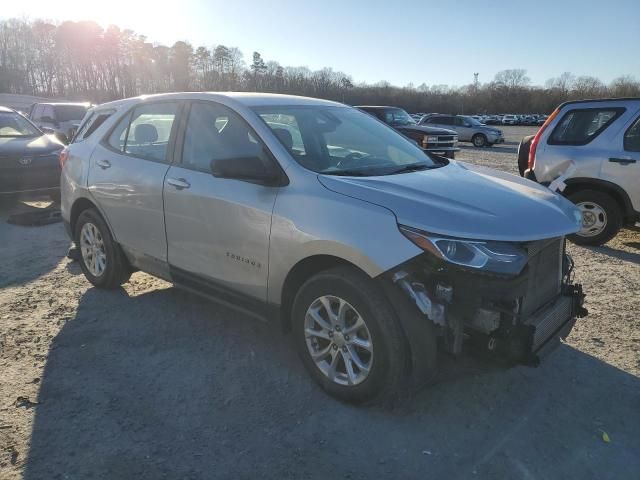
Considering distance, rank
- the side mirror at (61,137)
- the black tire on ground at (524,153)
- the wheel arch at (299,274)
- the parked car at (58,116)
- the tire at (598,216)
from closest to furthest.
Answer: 1. the wheel arch at (299,274)
2. the tire at (598,216)
3. the black tire on ground at (524,153)
4. the side mirror at (61,137)
5. the parked car at (58,116)

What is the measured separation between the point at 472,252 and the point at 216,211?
179 centimetres

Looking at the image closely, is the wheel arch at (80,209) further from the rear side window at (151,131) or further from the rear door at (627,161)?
the rear door at (627,161)

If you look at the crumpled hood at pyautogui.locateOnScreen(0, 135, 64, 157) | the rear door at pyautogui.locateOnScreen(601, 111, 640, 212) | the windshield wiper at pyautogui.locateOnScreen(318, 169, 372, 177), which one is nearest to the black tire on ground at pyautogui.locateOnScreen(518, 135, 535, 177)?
the rear door at pyautogui.locateOnScreen(601, 111, 640, 212)

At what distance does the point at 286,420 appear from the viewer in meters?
2.96

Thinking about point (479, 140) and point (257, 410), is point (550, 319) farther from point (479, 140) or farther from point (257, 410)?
point (479, 140)

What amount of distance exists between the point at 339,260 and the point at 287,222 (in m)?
0.41

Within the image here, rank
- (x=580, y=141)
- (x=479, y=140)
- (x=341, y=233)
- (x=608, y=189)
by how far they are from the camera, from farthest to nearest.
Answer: (x=479, y=140) < (x=580, y=141) < (x=608, y=189) < (x=341, y=233)

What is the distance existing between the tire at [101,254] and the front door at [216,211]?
0.97m

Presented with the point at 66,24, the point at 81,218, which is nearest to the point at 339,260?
the point at 81,218

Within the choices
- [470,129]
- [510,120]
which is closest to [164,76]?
[510,120]

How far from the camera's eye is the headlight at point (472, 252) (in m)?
2.58

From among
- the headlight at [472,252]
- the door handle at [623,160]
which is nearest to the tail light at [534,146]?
the door handle at [623,160]

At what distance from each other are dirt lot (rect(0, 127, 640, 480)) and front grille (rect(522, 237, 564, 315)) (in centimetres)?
53

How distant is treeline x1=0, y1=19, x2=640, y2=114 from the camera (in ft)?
262
